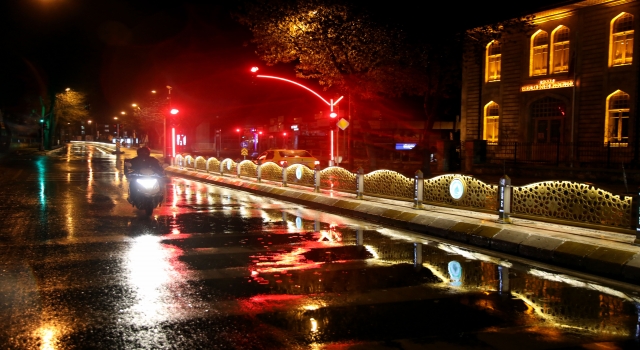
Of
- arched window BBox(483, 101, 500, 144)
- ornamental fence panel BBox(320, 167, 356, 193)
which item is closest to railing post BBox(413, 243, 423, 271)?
ornamental fence panel BBox(320, 167, 356, 193)

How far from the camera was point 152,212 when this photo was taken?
1449 centimetres

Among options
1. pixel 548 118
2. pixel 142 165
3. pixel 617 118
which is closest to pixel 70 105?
pixel 548 118

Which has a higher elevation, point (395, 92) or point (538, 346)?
point (395, 92)

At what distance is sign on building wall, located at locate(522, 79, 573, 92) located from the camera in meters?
30.4

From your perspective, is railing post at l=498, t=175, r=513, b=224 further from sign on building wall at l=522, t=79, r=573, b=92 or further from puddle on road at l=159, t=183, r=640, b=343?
sign on building wall at l=522, t=79, r=573, b=92

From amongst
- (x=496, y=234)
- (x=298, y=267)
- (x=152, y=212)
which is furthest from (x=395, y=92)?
(x=298, y=267)

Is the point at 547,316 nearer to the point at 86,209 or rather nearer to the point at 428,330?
the point at 428,330

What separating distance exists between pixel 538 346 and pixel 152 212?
11278mm

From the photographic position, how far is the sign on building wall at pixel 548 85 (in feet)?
99.7

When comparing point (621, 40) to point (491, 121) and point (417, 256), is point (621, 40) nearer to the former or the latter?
point (491, 121)

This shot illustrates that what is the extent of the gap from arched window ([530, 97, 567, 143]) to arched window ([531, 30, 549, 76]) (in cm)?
168

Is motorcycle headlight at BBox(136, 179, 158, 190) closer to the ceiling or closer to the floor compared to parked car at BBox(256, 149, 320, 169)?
closer to the floor

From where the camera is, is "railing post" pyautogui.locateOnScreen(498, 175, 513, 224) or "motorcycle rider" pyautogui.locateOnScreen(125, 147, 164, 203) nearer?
"railing post" pyautogui.locateOnScreen(498, 175, 513, 224)

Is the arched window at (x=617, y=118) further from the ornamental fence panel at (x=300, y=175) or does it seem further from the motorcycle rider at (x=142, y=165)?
the motorcycle rider at (x=142, y=165)
